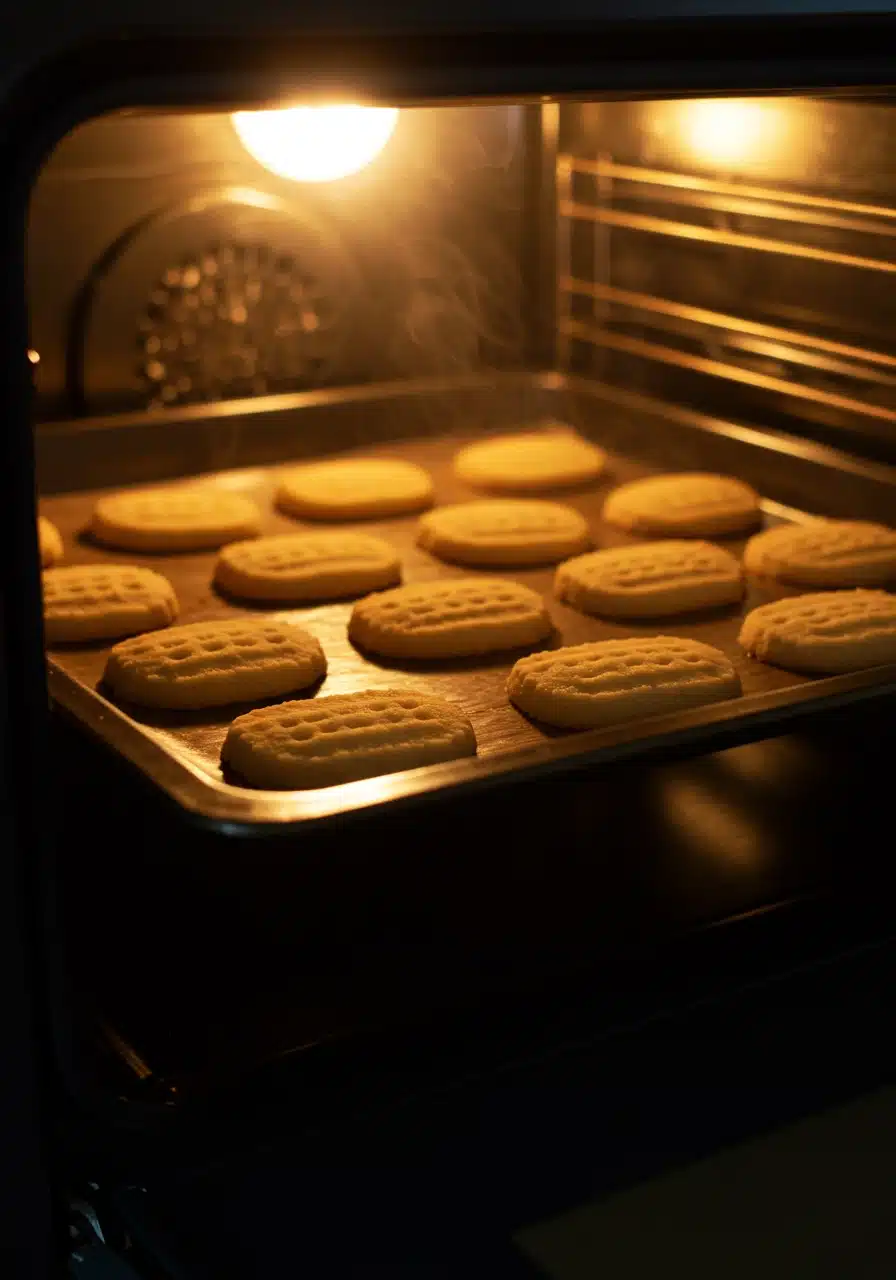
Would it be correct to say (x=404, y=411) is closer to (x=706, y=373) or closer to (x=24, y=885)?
(x=706, y=373)

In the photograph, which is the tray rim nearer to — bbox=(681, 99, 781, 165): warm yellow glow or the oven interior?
→ the oven interior

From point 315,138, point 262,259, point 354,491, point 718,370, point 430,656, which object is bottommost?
point 430,656

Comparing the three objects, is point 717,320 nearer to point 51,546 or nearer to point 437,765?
point 51,546

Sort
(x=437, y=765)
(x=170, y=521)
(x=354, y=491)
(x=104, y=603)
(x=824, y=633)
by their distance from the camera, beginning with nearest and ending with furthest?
(x=437, y=765) < (x=824, y=633) < (x=104, y=603) < (x=170, y=521) < (x=354, y=491)

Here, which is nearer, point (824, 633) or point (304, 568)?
point (824, 633)

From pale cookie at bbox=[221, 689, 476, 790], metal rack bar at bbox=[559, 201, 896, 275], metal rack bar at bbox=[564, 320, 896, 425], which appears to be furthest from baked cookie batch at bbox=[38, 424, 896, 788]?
metal rack bar at bbox=[559, 201, 896, 275]

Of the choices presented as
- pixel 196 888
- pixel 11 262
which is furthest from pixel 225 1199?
pixel 11 262

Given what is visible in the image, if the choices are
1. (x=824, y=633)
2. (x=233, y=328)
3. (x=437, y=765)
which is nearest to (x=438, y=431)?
(x=233, y=328)

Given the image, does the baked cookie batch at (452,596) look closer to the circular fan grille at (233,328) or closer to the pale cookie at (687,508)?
the pale cookie at (687,508)
